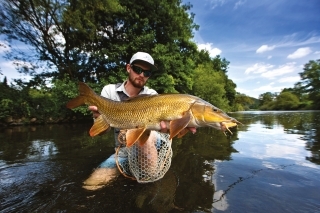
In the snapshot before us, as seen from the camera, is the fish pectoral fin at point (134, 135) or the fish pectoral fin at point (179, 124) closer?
the fish pectoral fin at point (179, 124)

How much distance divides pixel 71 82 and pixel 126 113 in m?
16.4

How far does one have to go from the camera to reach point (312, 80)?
6475cm

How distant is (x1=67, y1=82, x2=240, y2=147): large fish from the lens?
8.54 ft

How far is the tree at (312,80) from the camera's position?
5998cm

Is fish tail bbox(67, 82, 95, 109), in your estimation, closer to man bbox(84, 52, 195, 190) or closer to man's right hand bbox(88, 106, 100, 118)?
man's right hand bbox(88, 106, 100, 118)

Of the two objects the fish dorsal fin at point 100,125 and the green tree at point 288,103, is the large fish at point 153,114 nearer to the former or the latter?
the fish dorsal fin at point 100,125

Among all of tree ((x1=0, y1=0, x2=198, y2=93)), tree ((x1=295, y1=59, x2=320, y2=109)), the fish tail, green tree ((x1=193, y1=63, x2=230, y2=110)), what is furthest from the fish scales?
tree ((x1=295, y1=59, x2=320, y2=109))

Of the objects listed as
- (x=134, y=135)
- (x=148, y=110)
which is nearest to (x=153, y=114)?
(x=148, y=110)

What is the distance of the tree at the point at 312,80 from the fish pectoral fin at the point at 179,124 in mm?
69366

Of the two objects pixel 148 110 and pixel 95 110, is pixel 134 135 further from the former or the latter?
pixel 95 110

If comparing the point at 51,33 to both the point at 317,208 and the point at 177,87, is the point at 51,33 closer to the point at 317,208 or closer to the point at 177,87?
the point at 177,87

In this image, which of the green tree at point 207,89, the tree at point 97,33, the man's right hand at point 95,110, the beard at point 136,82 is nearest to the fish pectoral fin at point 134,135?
the man's right hand at point 95,110

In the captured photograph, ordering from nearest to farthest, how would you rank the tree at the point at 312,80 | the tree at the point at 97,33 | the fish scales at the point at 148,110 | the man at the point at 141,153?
the fish scales at the point at 148,110
the man at the point at 141,153
the tree at the point at 97,33
the tree at the point at 312,80

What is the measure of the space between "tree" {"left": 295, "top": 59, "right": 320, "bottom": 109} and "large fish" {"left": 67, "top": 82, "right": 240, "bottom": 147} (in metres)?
A: 69.2
